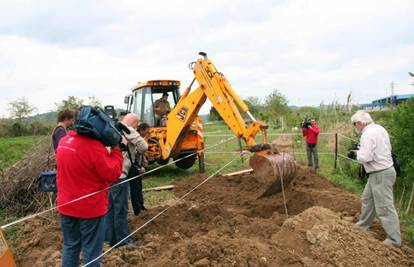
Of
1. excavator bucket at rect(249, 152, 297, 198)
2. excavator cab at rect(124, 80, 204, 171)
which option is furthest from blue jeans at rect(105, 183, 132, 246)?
excavator cab at rect(124, 80, 204, 171)

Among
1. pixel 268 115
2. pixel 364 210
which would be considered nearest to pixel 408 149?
pixel 364 210

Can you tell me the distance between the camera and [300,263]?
13.7ft

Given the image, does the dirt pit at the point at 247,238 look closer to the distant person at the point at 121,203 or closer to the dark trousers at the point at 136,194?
the dark trousers at the point at 136,194

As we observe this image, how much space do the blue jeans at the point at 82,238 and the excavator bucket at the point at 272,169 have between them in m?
3.69

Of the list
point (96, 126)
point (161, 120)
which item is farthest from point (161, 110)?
point (96, 126)

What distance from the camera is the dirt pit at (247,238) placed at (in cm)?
424

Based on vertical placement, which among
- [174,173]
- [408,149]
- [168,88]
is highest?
[168,88]

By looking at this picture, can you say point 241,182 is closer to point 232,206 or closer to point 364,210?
point 232,206

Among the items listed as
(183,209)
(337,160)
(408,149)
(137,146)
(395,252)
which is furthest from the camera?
(337,160)

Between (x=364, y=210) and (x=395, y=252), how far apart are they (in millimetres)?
773

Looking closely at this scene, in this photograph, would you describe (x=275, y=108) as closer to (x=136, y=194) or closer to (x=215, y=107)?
(x=215, y=107)

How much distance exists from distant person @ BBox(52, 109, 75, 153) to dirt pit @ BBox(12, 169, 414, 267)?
1.46m

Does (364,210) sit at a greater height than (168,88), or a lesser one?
lesser

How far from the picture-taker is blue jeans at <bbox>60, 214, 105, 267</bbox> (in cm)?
367
